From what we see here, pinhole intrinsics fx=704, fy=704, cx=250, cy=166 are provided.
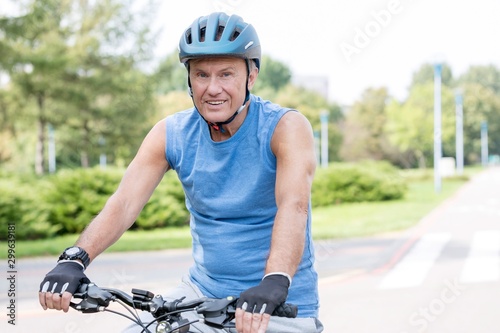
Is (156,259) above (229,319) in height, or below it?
below

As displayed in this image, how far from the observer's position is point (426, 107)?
6550 centimetres

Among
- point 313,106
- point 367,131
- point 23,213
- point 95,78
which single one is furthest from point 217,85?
point 367,131

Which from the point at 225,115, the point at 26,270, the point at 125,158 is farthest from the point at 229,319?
the point at 125,158

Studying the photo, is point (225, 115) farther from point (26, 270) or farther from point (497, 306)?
point (26, 270)

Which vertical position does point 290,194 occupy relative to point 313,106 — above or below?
below

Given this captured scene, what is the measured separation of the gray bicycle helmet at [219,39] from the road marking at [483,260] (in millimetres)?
7829

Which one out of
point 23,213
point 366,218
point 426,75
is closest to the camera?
point 23,213

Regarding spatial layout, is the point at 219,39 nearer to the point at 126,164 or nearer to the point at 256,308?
the point at 256,308

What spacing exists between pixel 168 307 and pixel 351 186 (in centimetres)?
2568

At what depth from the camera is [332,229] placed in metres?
16.7

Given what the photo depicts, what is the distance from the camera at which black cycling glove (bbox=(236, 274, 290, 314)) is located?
2.12 metres

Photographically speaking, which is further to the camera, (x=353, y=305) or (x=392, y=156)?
(x=392, y=156)

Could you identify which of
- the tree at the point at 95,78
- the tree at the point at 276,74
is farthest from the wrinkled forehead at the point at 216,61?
the tree at the point at 276,74

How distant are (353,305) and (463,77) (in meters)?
88.3
